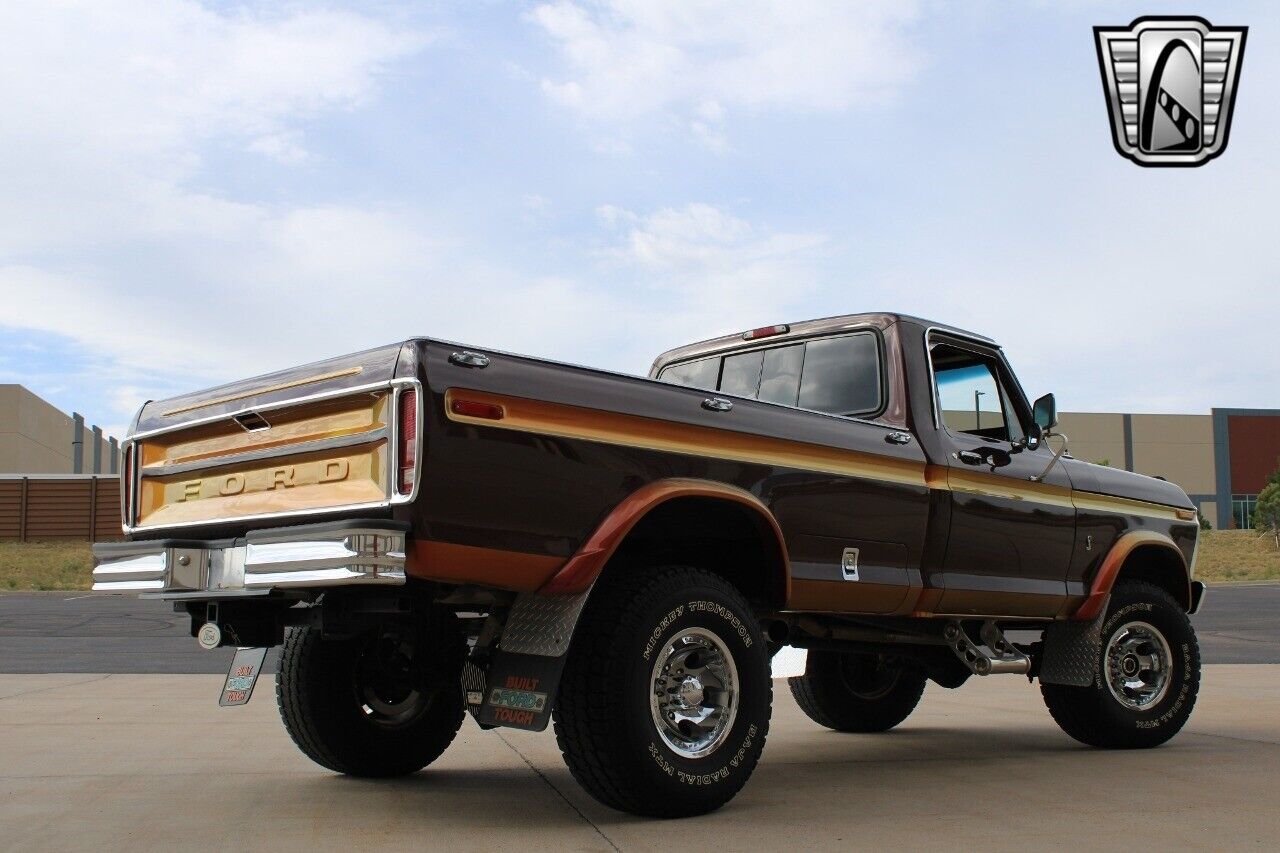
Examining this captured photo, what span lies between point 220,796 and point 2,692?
5846 mm

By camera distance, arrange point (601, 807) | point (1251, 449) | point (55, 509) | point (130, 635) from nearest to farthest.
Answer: point (601, 807) < point (130, 635) < point (55, 509) < point (1251, 449)

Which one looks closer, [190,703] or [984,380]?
[984,380]

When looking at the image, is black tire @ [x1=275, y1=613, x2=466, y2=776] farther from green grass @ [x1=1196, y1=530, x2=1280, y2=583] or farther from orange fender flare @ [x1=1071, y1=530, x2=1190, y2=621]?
green grass @ [x1=1196, y1=530, x2=1280, y2=583]

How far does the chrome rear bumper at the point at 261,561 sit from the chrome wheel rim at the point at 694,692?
120cm

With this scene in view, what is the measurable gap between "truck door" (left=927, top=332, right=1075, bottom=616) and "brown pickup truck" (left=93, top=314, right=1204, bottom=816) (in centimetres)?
2

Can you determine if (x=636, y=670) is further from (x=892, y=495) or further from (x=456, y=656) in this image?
(x=892, y=495)

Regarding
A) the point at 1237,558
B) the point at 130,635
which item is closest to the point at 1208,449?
the point at 1237,558

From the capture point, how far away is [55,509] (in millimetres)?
44062

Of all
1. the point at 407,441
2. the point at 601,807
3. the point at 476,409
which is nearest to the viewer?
the point at 407,441

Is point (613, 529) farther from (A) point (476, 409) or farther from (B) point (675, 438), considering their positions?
(A) point (476, 409)

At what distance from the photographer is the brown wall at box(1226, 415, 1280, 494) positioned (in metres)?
73.0

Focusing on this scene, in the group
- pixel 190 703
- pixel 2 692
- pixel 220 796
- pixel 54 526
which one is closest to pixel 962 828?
pixel 220 796

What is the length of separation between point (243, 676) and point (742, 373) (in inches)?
120

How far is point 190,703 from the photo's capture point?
995 centimetres
